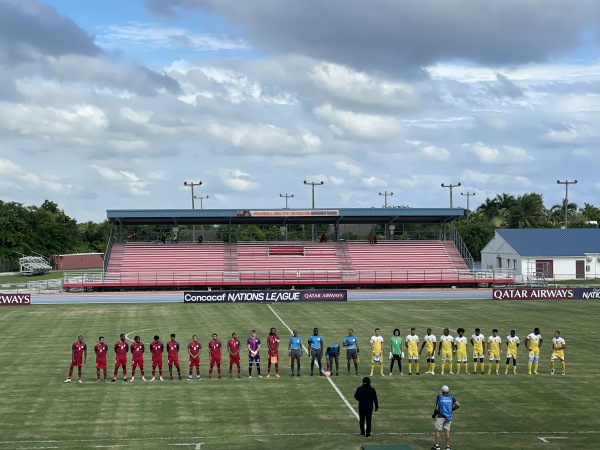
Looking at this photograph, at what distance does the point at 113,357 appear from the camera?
112ft

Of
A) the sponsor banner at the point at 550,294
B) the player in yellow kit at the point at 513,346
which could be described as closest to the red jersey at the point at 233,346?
the player in yellow kit at the point at 513,346

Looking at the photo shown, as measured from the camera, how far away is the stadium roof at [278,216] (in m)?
81.6

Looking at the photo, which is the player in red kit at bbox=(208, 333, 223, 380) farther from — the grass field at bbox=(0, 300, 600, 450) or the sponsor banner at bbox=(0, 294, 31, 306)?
the sponsor banner at bbox=(0, 294, 31, 306)

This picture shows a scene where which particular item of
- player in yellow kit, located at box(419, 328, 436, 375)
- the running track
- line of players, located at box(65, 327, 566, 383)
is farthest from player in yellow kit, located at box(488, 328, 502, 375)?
the running track

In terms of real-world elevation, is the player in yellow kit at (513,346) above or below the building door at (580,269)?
below

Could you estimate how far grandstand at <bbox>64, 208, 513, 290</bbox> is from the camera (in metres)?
74.8

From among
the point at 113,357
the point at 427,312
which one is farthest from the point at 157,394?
the point at 427,312

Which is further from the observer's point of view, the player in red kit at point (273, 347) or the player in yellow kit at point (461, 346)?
the player in yellow kit at point (461, 346)

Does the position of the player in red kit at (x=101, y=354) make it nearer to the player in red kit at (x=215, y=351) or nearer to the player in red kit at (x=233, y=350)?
the player in red kit at (x=215, y=351)

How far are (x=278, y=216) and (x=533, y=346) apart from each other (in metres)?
53.8

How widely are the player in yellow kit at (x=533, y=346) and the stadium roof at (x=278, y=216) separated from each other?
53.0m

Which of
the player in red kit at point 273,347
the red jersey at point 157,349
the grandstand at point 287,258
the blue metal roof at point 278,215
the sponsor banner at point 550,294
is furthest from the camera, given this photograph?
the blue metal roof at point 278,215

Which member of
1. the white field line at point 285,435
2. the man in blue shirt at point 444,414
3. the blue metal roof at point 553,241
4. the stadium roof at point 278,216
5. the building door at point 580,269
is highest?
the stadium roof at point 278,216

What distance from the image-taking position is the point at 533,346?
3012cm
